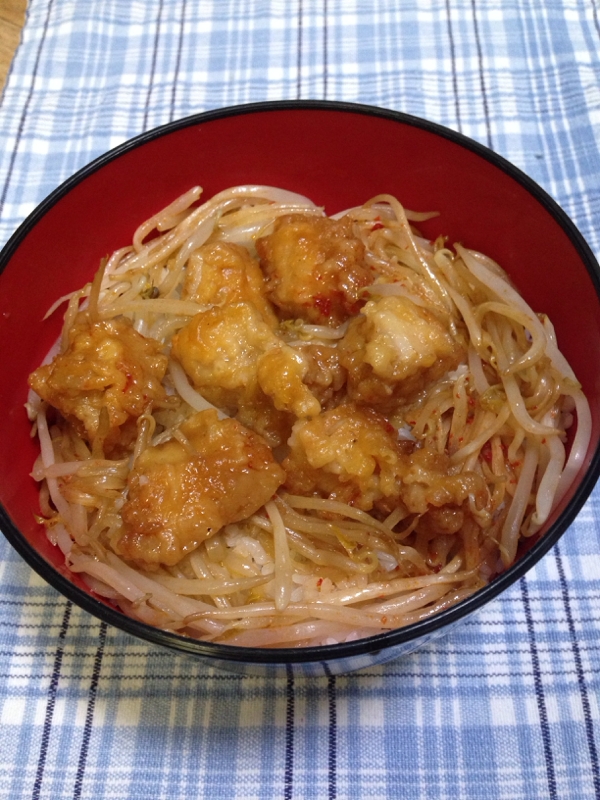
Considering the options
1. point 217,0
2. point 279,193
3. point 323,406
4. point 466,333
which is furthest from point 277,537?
point 217,0

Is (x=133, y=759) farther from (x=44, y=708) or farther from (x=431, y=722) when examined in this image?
(x=431, y=722)

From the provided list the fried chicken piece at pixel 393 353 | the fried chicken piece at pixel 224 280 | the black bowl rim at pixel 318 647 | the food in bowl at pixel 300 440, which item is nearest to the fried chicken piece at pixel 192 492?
the food in bowl at pixel 300 440

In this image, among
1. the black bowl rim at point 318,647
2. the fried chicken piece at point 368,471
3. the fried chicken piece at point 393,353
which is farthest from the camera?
the fried chicken piece at point 393,353

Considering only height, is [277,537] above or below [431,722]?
above

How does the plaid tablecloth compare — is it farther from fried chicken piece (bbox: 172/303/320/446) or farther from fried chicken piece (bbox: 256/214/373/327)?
fried chicken piece (bbox: 256/214/373/327)

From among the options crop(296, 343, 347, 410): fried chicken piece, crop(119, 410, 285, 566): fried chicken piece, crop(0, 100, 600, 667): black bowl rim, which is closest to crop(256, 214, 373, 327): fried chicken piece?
crop(296, 343, 347, 410): fried chicken piece

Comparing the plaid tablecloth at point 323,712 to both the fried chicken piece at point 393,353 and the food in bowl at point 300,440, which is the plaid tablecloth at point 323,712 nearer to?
the food in bowl at point 300,440

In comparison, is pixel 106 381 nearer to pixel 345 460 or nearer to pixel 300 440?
pixel 300 440
